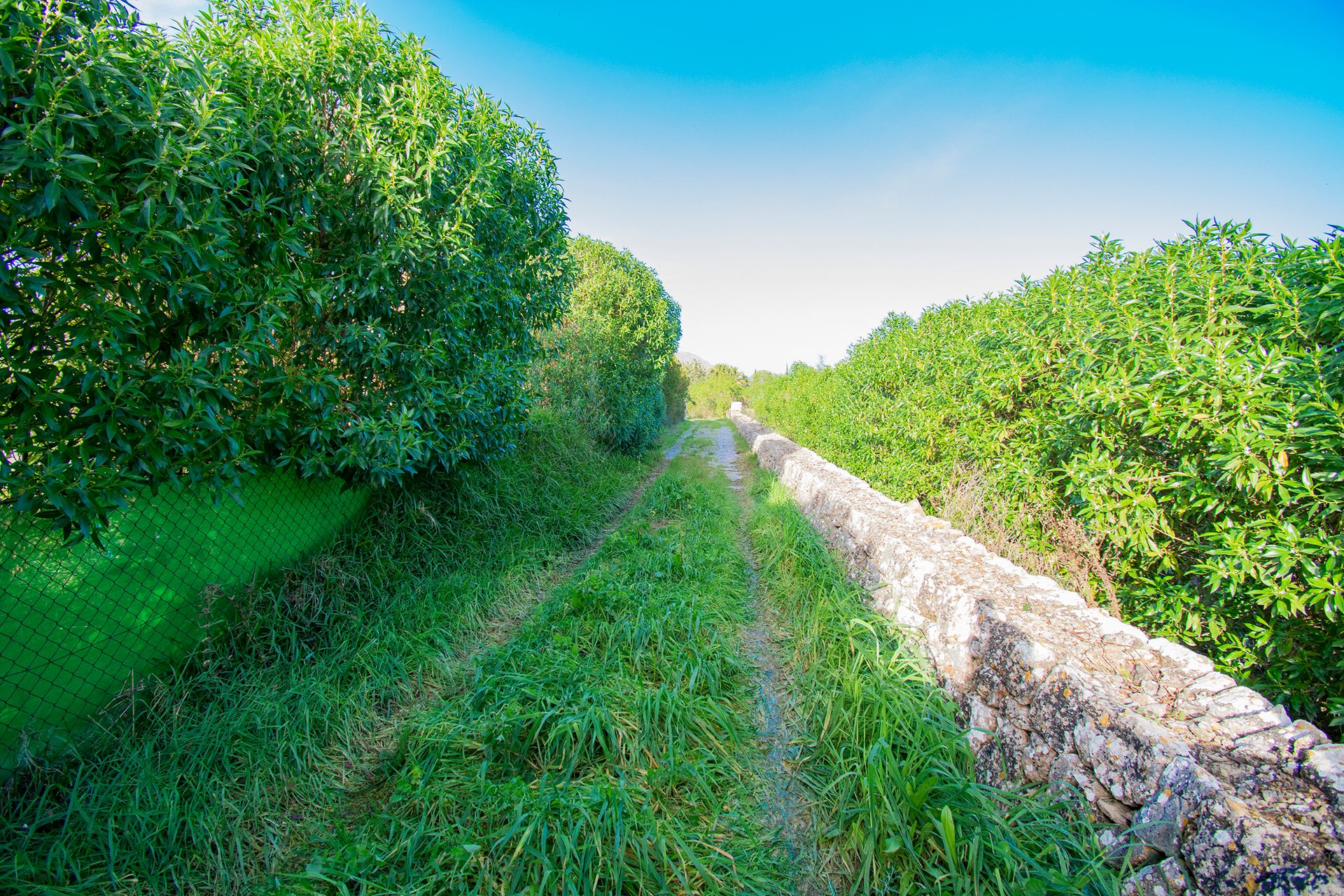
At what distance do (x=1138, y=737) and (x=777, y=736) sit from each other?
2018 mm

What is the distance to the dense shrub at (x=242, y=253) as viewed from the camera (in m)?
2.16

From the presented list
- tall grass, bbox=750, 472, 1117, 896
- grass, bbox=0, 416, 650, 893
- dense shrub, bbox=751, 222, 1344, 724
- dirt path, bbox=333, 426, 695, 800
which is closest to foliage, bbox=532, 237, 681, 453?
dirt path, bbox=333, 426, 695, 800

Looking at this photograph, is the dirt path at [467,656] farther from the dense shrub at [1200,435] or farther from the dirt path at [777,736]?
the dense shrub at [1200,435]

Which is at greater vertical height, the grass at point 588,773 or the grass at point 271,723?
the grass at point 588,773

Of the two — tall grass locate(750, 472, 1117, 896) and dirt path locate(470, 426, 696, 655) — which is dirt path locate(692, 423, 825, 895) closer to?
tall grass locate(750, 472, 1117, 896)

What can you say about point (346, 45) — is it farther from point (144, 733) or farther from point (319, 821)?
point (319, 821)

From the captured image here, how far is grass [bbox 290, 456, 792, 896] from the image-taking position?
2.26 metres

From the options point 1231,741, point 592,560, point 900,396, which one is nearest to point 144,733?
point 592,560

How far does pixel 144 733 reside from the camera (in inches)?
109

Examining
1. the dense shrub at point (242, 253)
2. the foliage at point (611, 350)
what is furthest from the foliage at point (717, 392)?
the dense shrub at point (242, 253)

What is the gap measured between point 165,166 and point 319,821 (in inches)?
138

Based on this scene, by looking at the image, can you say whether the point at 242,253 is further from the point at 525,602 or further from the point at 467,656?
the point at 525,602

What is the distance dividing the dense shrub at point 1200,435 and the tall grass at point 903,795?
1.28m

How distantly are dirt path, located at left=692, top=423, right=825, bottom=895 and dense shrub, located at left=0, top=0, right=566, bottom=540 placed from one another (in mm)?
3322
